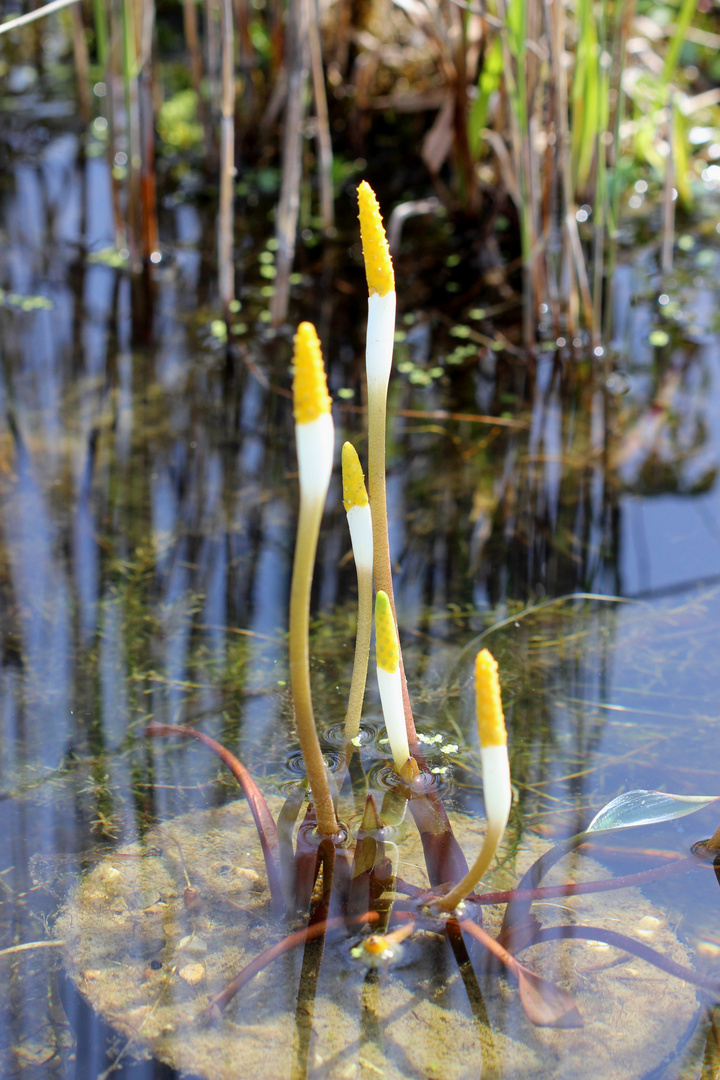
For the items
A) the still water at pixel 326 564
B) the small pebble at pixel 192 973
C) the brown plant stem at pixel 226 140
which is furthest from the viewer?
the brown plant stem at pixel 226 140

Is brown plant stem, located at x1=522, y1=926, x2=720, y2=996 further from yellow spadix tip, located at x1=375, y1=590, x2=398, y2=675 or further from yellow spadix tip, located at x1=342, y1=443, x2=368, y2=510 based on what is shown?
yellow spadix tip, located at x1=342, y1=443, x2=368, y2=510

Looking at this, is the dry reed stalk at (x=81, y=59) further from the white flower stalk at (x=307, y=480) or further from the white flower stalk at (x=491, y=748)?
the white flower stalk at (x=491, y=748)

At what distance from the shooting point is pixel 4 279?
3.00 m

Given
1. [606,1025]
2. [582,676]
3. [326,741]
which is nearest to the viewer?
[606,1025]

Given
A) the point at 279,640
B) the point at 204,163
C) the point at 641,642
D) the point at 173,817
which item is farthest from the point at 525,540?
the point at 204,163

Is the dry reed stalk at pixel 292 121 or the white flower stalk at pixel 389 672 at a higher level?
the dry reed stalk at pixel 292 121

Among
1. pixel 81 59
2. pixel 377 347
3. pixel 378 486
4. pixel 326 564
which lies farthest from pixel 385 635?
pixel 81 59

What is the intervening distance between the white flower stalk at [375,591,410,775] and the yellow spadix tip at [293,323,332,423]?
281 mm

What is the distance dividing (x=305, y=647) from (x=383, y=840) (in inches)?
17.0

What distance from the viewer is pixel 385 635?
1070 millimetres

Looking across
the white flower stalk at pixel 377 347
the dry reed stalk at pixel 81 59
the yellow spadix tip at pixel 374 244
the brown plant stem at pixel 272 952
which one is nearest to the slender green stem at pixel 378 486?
the white flower stalk at pixel 377 347

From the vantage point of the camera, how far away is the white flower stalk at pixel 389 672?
3.48 feet

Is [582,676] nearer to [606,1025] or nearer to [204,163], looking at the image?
[606,1025]

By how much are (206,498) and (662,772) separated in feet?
3.80
